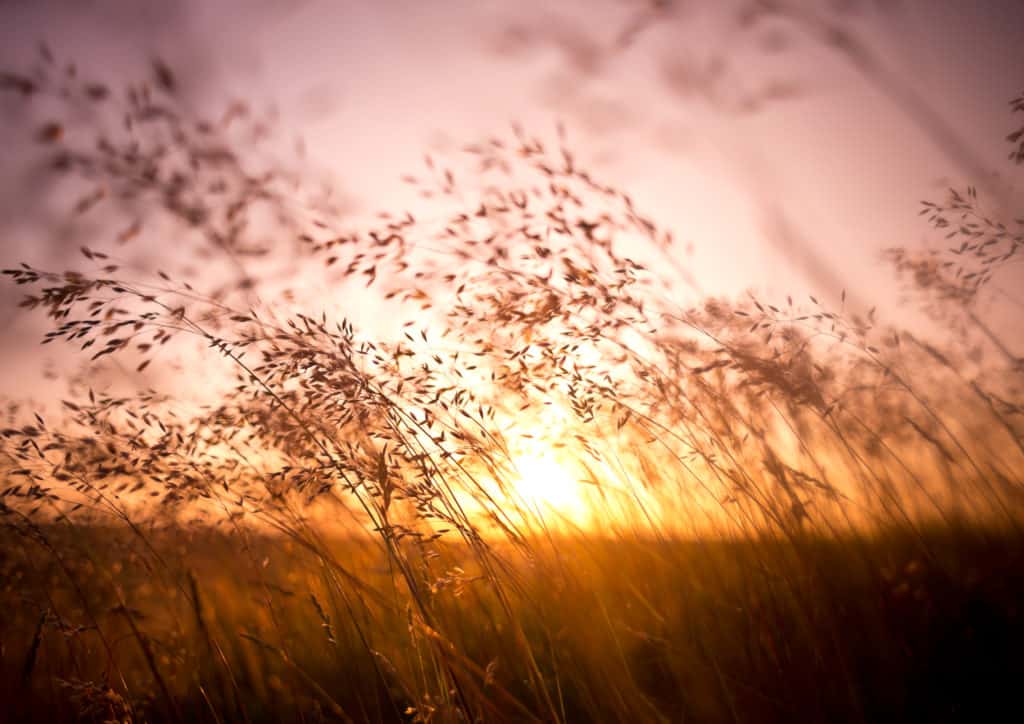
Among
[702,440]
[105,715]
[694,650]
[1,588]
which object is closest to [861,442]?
[702,440]

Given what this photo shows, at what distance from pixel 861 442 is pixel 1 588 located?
404 centimetres

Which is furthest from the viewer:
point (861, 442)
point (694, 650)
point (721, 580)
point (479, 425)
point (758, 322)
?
point (758, 322)

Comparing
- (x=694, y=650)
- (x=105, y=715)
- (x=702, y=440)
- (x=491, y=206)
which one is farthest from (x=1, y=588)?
(x=702, y=440)

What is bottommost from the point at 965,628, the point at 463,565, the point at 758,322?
the point at 965,628

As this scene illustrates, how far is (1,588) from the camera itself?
2.66 metres

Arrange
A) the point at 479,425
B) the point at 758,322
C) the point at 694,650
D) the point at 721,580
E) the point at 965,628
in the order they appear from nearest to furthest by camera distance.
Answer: the point at 965,628, the point at 694,650, the point at 721,580, the point at 479,425, the point at 758,322

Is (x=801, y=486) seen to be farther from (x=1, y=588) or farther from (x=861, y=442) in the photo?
(x=1, y=588)

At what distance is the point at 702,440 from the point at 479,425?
948mm

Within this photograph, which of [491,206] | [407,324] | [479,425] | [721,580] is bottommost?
[721,580]

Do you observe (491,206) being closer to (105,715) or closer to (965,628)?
(965,628)

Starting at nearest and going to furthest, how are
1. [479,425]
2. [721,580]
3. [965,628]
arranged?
[965,628] < [721,580] < [479,425]

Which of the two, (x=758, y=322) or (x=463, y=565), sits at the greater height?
(x=758, y=322)

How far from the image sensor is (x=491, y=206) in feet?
8.83

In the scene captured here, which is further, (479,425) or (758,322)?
(758,322)
